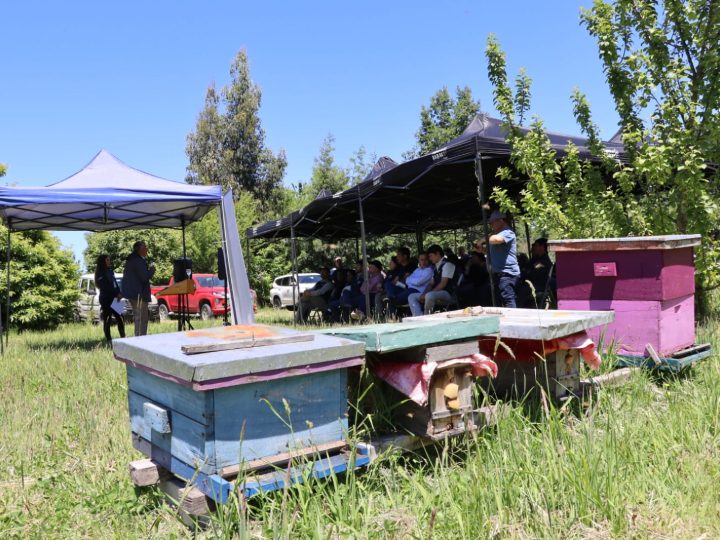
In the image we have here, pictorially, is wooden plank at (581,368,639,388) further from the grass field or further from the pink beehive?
the pink beehive

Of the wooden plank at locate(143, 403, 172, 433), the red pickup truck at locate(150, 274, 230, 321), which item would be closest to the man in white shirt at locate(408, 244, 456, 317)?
the wooden plank at locate(143, 403, 172, 433)

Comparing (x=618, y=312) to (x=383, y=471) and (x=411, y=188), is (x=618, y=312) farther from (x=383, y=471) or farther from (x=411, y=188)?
(x=411, y=188)

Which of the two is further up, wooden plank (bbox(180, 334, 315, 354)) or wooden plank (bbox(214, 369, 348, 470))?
wooden plank (bbox(180, 334, 315, 354))

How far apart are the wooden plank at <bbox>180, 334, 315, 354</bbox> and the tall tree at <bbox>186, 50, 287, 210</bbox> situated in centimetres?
3495

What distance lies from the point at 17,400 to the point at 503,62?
713 centimetres

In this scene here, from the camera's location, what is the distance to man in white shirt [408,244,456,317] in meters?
10.2

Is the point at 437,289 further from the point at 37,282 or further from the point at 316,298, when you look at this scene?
the point at 37,282

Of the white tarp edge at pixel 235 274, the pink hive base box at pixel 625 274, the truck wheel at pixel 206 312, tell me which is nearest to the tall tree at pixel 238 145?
the truck wheel at pixel 206 312

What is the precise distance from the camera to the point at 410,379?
284 cm

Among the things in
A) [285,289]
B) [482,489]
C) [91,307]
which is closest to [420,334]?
[482,489]

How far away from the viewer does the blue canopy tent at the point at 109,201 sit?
8664 mm

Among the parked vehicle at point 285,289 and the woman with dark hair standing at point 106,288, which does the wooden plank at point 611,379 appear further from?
the parked vehicle at point 285,289

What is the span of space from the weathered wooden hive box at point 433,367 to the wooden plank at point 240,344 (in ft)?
1.08

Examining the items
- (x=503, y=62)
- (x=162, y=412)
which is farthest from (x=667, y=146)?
(x=162, y=412)
